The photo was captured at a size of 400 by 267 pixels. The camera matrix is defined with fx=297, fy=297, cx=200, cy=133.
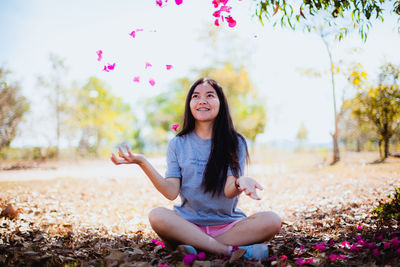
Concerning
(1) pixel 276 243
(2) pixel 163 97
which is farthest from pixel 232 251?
(2) pixel 163 97

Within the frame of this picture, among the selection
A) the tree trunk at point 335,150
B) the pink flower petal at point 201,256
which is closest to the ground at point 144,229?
the pink flower petal at point 201,256

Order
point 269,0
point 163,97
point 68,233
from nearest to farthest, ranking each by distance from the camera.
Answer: point 269,0, point 68,233, point 163,97

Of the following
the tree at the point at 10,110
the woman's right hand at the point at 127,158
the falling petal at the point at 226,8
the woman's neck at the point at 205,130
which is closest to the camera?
the woman's right hand at the point at 127,158

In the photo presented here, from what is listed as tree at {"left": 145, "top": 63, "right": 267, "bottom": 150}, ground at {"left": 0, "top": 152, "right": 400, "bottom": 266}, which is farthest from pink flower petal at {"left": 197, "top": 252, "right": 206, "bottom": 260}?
tree at {"left": 145, "top": 63, "right": 267, "bottom": 150}

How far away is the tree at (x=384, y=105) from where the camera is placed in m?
8.49

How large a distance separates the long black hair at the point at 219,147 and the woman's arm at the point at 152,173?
0.28 m

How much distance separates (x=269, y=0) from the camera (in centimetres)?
312

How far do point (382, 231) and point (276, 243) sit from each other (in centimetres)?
95

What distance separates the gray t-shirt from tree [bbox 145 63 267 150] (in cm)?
265

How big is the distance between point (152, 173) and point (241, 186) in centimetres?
77

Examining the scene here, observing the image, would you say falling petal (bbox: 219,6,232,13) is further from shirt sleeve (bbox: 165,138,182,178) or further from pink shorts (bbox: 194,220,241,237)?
pink shorts (bbox: 194,220,241,237)

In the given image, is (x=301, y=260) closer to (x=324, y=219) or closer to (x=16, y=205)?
(x=324, y=219)

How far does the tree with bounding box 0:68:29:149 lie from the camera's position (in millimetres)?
12100

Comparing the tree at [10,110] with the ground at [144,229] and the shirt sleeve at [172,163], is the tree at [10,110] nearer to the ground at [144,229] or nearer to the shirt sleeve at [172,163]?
the ground at [144,229]
